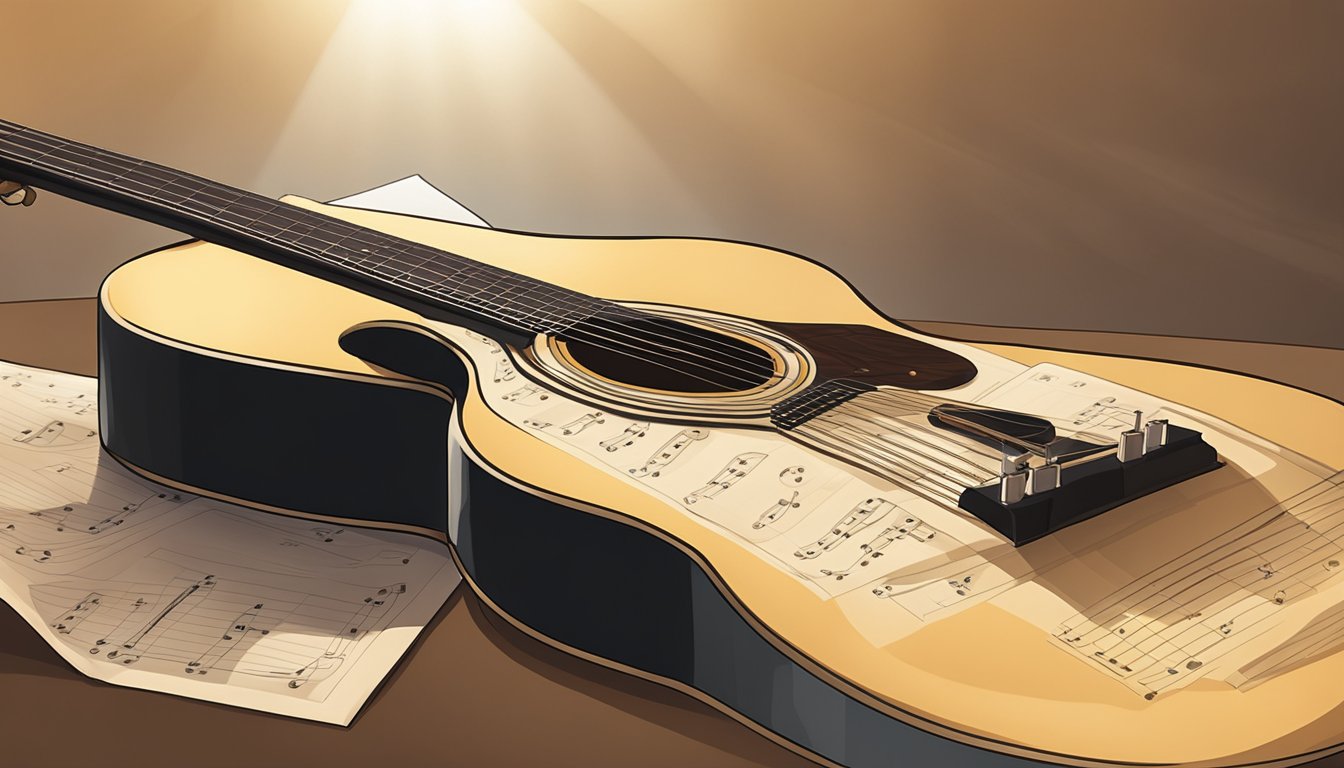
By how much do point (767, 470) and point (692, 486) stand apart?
5 centimetres

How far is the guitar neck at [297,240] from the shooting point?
0.91 meters

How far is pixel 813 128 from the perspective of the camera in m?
1.57

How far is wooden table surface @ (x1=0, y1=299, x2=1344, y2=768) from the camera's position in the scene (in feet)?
2.06

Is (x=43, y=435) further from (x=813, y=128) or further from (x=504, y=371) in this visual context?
(x=813, y=128)

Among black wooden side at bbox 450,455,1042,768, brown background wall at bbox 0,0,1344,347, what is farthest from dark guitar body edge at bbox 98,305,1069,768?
brown background wall at bbox 0,0,1344,347

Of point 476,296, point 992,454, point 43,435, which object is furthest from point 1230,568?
point 43,435

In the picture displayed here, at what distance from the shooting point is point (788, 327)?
0.94 m

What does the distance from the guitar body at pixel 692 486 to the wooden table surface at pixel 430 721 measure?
0.02m

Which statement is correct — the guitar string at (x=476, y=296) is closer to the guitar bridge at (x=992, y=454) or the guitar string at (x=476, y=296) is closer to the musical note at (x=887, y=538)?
the guitar bridge at (x=992, y=454)

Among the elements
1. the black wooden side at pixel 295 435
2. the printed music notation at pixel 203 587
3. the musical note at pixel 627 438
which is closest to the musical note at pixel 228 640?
the printed music notation at pixel 203 587

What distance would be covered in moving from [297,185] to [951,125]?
0.90 meters

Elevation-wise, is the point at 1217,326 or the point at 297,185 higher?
the point at 297,185

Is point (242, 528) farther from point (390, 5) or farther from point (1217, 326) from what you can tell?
point (1217, 326)

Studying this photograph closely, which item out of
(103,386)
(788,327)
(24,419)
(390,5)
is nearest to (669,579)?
(788,327)
